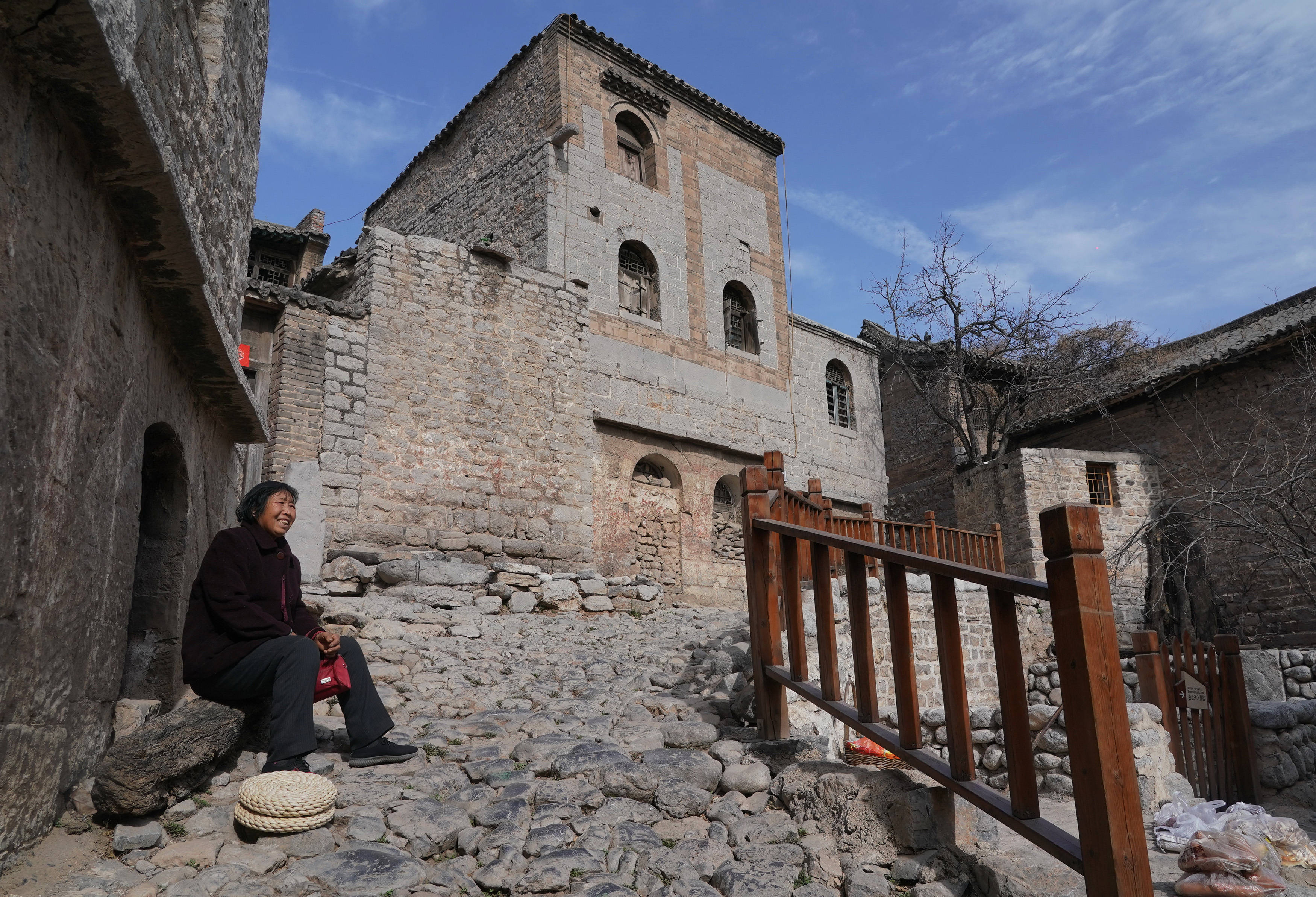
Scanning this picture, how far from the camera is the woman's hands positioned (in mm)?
3760

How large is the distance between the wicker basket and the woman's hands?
2240 millimetres

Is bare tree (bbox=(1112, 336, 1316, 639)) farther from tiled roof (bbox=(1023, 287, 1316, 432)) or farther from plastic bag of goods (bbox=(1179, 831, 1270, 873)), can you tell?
plastic bag of goods (bbox=(1179, 831, 1270, 873))

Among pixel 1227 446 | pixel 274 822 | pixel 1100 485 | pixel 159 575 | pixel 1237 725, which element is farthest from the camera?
pixel 1100 485

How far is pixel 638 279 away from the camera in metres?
14.7

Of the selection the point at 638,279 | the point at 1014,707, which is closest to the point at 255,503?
the point at 1014,707

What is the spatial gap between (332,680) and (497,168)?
12654mm

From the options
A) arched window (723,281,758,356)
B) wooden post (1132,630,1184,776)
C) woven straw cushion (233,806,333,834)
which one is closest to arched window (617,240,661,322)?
arched window (723,281,758,356)

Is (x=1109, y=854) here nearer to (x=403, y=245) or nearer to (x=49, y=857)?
(x=49, y=857)

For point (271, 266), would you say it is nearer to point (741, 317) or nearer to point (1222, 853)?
point (741, 317)

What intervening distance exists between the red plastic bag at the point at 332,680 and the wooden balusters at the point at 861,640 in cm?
218

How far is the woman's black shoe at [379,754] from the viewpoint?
3678 millimetres

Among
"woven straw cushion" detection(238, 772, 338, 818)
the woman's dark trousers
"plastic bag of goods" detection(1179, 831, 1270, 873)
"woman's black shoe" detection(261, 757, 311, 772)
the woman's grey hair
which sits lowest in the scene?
"plastic bag of goods" detection(1179, 831, 1270, 873)

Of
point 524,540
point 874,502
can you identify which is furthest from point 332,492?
point 874,502

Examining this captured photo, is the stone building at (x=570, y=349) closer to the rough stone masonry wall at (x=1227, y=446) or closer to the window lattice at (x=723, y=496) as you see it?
the window lattice at (x=723, y=496)
